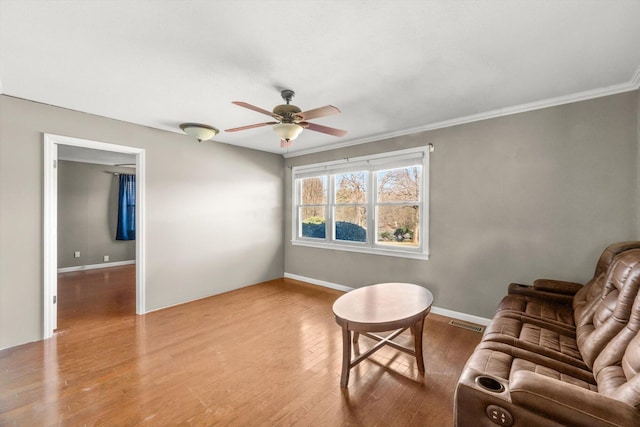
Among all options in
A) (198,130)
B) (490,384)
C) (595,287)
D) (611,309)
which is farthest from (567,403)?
(198,130)

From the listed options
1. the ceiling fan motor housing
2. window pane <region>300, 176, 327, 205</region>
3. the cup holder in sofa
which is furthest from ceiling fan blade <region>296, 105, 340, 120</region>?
window pane <region>300, 176, 327, 205</region>

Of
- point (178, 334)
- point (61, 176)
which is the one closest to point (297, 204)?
point (178, 334)

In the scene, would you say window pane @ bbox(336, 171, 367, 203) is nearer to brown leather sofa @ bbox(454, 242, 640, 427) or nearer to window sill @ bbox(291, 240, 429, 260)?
window sill @ bbox(291, 240, 429, 260)

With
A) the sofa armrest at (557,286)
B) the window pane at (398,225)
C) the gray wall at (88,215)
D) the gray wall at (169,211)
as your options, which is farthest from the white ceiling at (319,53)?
the gray wall at (88,215)

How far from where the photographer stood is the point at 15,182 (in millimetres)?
2729

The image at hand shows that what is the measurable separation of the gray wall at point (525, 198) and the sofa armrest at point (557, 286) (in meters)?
0.25

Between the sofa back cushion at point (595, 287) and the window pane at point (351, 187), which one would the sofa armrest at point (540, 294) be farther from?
the window pane at point (351, 187)

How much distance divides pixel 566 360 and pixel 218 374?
250 cm

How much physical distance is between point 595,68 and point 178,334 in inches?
184

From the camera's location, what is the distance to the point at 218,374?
2.27 m

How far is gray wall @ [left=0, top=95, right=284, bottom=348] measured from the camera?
2.72m

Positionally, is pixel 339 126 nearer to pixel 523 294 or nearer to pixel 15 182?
pixel 523 294

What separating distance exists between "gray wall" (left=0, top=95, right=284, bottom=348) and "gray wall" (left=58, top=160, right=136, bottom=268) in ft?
13.5

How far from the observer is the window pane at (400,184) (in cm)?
381
